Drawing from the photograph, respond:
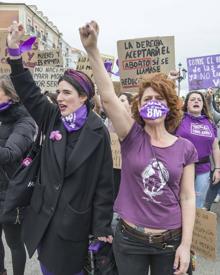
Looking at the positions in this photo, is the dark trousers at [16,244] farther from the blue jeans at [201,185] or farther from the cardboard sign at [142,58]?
the cardboard sign at [142,58]

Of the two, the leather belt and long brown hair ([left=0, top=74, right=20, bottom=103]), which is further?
long brown hair ([left=0, top=74, right=20, bottom=103])

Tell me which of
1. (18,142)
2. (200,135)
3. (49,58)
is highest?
(49,58)

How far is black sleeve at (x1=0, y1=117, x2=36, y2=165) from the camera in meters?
2.93

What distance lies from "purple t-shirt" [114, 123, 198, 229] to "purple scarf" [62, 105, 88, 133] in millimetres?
385

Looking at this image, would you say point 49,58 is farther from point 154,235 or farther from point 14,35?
point 154,235

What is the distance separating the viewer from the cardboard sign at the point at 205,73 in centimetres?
804

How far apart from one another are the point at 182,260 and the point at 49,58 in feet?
21.6

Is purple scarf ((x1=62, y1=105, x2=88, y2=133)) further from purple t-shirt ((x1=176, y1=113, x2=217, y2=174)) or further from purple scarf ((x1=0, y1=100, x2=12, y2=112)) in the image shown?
purple t-shirt ((x1=176, y1=113, x2=217, y2=174))

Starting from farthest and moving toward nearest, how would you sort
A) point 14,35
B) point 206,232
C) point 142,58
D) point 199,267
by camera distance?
point 142,58, point 199,267, point 206,232, point 14,35

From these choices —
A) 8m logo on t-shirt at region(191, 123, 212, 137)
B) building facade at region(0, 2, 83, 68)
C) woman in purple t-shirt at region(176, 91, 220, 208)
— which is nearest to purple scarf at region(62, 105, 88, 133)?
woman in purple t-shirt at region(176, 91, 220, 208)

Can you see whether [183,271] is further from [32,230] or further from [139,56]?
[139,56]

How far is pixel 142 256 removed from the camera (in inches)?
90.5

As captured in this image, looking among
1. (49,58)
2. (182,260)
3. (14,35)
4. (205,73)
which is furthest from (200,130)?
(49,58)

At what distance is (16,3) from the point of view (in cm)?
6594
